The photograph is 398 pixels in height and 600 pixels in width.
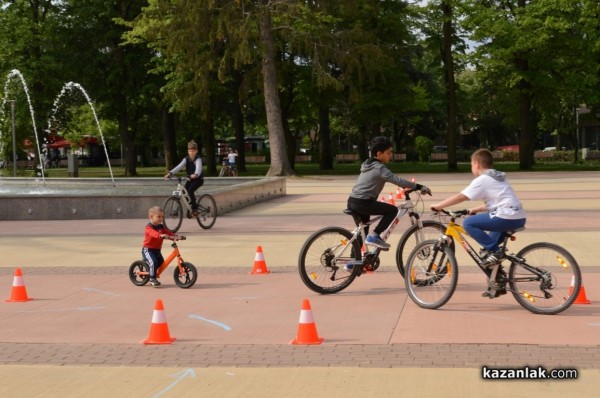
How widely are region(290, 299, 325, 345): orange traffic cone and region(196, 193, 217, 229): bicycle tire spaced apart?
10912 millimetres

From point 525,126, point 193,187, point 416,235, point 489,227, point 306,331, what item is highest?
point 525,126

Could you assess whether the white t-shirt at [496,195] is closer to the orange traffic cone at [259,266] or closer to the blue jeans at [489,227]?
the blue jeans at [489,227]

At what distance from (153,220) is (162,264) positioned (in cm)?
57

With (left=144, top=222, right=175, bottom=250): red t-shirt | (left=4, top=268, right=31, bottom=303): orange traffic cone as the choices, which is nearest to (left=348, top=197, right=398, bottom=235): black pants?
(left=144, top=222, right=175, bottom=250): red t-shirt

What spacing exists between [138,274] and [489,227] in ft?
Result: 15.2

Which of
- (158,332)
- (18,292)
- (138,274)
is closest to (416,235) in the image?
(138,274)

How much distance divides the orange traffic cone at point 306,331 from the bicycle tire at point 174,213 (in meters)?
10.6

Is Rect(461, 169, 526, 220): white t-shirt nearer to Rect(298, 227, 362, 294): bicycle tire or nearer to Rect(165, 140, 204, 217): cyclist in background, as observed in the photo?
Rect(298, 227, 362, 294): bicycle tire

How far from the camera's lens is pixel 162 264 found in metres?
11.4

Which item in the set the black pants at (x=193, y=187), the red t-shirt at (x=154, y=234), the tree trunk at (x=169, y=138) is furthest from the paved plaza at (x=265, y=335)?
the tree trunk at (x=169, y=138)

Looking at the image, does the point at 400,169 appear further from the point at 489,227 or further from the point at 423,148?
the point at 489,227

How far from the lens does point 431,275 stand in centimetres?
940

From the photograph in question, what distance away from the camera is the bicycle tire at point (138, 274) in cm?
1141

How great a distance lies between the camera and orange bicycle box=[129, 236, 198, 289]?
11219 millimetres
